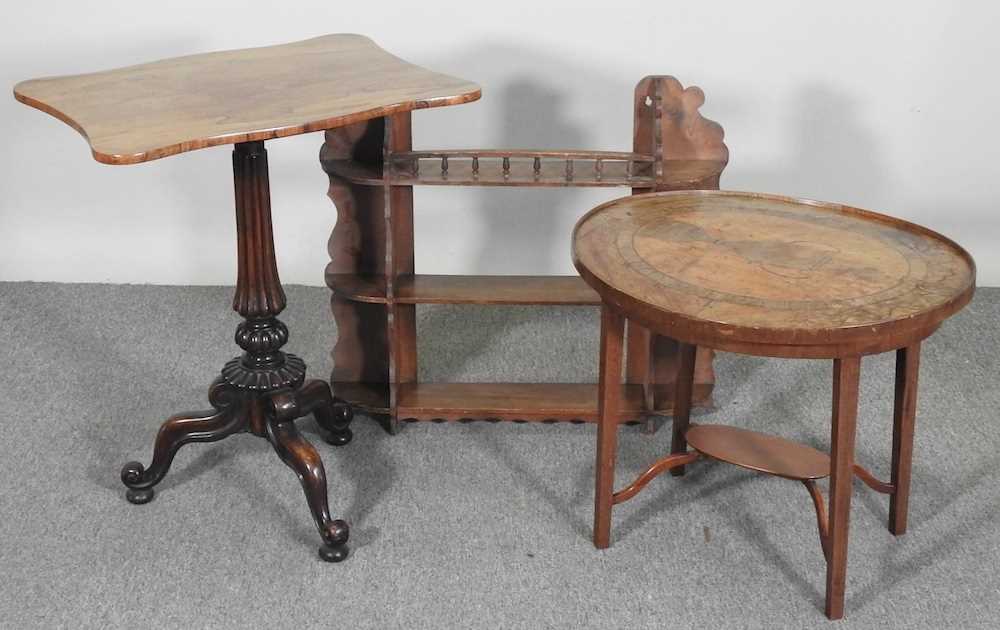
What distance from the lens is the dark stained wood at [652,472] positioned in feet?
9.52

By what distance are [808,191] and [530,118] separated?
3.43 ft

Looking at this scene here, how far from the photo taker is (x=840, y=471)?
248 cm

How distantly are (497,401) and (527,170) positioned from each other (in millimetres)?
664

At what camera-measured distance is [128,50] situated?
4305mm

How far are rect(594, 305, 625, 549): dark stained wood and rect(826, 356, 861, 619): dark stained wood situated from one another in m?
0.47

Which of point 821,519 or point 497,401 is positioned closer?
point 821,519

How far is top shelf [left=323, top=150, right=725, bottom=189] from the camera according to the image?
3.21m

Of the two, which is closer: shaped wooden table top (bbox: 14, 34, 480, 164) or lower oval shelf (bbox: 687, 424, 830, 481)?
shaped wooden table top (bbox: 14, 34, 480, 164)

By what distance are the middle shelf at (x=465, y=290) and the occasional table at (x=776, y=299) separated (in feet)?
1.45

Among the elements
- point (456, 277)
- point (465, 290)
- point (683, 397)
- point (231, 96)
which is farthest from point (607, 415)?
point (231, 96)

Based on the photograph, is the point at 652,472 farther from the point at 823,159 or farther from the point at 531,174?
the point at 823,159

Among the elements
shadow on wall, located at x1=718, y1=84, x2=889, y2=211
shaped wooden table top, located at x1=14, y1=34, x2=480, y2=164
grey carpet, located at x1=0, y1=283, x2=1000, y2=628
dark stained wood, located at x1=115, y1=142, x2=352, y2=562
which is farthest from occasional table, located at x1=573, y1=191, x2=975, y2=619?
shadow on wall, located at x1=718, y1=84, x2=889, y2=211

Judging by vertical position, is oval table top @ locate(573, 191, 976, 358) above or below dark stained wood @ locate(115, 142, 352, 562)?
above

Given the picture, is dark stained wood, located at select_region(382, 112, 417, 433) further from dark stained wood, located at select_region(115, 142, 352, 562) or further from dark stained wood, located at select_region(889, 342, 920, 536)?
dark stained wood, located at select_region(889, 342, 920, 536)
